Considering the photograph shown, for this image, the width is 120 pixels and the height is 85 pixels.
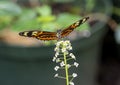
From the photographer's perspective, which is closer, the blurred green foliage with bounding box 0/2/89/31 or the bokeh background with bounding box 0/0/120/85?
the blurred green foliage with bounding box 0/2/89/31

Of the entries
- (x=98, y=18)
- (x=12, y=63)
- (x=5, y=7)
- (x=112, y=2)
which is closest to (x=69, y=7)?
(x=98, y=18)

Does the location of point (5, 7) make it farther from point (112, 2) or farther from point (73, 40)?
point (112, 2)

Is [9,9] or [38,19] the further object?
[38,19]

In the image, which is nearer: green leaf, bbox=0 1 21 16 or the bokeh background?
green leaf, bbox=0 1 21 16

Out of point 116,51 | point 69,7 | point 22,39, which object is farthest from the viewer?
point 116,51

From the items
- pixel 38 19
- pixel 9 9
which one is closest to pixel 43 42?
pixel 38 19

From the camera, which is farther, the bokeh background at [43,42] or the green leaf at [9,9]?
the bokeh background at [43,42]

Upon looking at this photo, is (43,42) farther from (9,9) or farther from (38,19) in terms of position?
(9,9)

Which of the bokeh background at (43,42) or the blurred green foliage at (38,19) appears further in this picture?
the bokeh background at (43,42)
